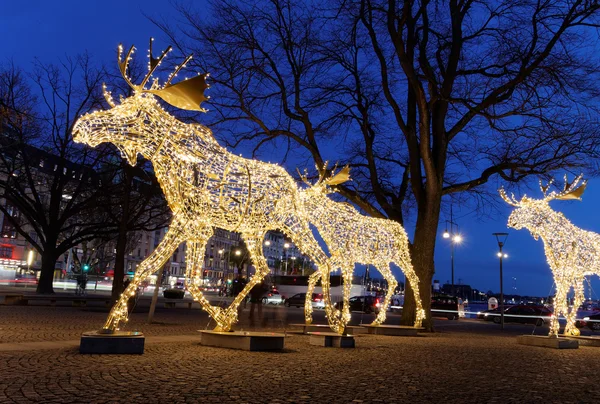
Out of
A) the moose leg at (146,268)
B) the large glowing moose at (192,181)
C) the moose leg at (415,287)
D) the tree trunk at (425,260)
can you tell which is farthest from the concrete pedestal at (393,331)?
the moose leg at (146,268)

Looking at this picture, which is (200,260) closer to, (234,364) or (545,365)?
(234,364)

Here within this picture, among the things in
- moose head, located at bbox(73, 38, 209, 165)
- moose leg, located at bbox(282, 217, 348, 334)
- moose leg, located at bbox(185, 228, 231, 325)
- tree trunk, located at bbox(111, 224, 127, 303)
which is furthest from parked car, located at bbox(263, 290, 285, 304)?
moose head, located at bbox(73, 38, 209, 165)

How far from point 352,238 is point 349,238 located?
0.10 metres

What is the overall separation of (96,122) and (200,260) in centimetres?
288

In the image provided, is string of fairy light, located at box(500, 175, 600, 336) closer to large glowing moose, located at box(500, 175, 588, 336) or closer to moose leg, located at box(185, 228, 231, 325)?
large glowing moose, located at box(500, 175, 588, 336)

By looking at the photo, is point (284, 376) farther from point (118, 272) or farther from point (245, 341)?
point (118, 272)

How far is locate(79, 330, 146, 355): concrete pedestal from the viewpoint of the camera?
7.65 meters

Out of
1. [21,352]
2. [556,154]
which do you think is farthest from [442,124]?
[21,352]

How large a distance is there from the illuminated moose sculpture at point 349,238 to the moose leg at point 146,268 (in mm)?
2972

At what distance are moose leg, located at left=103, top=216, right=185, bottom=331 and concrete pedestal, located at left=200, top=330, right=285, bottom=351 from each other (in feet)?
6.02

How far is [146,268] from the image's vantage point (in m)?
8.21

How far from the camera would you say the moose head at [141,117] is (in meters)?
7.62

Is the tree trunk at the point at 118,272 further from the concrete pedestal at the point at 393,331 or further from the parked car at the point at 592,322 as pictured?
the parked car at the point at 592,322

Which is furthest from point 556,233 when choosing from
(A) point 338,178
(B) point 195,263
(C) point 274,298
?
(C) point 274,298
